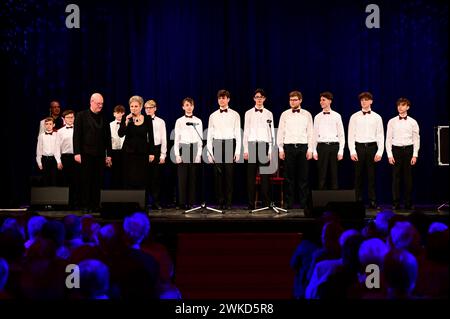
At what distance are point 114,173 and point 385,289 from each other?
7693 millimetres

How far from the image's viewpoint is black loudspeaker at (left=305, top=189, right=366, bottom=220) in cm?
710

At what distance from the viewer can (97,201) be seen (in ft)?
27.3

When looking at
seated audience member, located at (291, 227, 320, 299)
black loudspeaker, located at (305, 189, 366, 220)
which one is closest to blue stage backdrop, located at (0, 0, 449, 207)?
black loudspeaker, located at (305, 189, 366, 220)

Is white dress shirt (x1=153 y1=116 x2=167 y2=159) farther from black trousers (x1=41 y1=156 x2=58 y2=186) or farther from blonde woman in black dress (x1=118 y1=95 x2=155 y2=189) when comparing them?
black trousers (x1=41 y1=156 x2=58 y2=186)

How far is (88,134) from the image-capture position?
8125mm

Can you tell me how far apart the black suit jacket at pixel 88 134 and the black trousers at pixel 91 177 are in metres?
0.11

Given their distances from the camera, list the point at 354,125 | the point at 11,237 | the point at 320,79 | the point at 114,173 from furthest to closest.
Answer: the point at 320,79, the point at 114,173, the point at 354,125, the point at 11,237

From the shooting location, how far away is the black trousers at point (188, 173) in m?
9.19

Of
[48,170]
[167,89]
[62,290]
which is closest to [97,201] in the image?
[48,170]

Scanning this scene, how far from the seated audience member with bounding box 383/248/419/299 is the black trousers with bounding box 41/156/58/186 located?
8.45m

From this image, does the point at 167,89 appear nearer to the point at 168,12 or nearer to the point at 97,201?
the point at 168,12

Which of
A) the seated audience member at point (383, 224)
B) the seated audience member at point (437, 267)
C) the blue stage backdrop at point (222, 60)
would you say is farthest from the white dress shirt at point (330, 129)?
the seated audience member at point (437, 267)

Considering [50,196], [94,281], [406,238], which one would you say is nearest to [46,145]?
[50,196]
